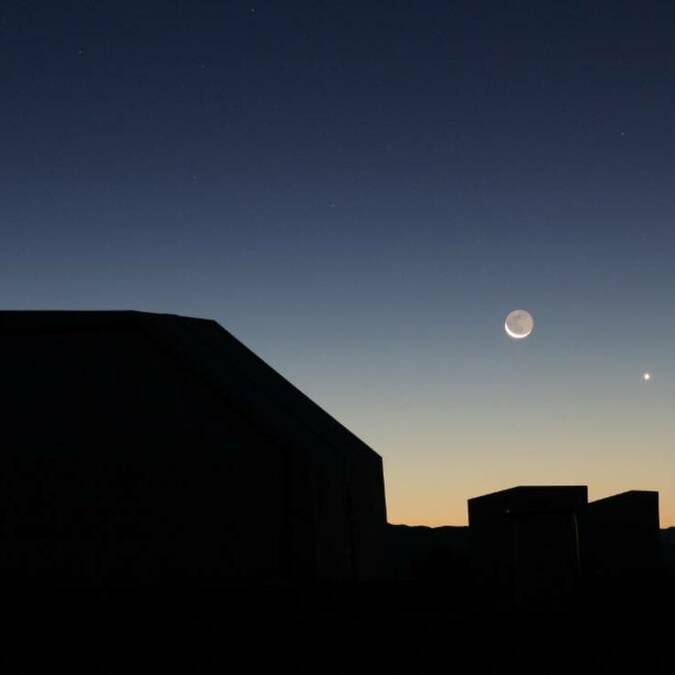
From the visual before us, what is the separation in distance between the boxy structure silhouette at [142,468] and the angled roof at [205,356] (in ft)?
0.09

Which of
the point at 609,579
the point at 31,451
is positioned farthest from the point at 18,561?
the point at 609,579

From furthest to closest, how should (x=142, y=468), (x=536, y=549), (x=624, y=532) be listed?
(x=624, y=532) < (x=142, y=468) < (x=536, y=549)

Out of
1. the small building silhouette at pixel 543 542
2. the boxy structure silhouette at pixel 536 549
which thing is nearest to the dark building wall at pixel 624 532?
the boxy structure silhouette at pixel 536 549

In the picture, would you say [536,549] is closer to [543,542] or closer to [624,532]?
[543,542]

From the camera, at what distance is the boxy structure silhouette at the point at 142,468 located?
12695mm

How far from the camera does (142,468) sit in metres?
12.9

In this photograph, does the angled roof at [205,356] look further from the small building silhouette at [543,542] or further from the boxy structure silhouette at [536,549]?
the small building silhouette at [543,542]

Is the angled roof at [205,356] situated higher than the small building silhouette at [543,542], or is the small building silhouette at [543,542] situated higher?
the angled roof at [205,356]

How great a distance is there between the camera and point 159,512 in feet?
41.9

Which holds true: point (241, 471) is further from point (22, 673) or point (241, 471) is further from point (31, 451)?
point (22, 673)

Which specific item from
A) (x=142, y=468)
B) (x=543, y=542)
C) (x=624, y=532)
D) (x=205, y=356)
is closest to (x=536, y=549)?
(x=543, y=542)

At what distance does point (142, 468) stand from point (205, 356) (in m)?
2.35

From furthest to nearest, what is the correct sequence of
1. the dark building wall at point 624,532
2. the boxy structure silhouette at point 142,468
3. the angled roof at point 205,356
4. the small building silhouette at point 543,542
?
1. the dark building wall at point 624,532
2. the angled roof at point 205,356
3. the boxy structure silhouette at point 142,468
4. the small building silhouette at point 543,542

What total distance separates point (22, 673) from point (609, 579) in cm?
1196
